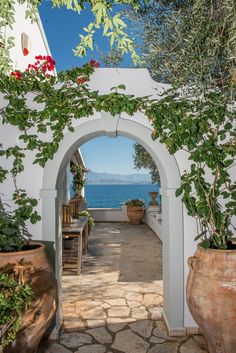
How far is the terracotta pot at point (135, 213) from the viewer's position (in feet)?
44.9

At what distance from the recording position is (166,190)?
13.3 ft

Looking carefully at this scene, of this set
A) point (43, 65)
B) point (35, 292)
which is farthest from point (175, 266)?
point (43, 65)

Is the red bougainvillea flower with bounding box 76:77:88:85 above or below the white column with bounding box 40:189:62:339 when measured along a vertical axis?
above

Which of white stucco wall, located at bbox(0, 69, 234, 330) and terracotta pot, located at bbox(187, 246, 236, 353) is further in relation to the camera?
white stucco wall, located at bbox(0, 69, 234, 330)

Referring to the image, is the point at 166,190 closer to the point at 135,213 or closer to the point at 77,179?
the point at 77,179

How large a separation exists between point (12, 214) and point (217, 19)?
329 centimetres

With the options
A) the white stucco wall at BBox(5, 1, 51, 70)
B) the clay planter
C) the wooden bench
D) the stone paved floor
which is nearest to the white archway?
the stone paved floor

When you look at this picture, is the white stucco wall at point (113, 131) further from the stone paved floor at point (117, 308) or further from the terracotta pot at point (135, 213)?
the terracotta pot at point (135, 213)

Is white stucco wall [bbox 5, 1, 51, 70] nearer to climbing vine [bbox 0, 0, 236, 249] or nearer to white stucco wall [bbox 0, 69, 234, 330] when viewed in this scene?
climbing vine [bbox 0, 0, 236, 249]

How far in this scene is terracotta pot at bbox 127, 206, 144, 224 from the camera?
13672 millimetres

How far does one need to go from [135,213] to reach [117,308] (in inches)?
350

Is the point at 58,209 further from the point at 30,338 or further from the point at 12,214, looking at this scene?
the point at 30,338

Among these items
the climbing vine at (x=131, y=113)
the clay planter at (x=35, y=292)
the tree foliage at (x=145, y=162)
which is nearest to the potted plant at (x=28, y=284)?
the clay planter at (x=35, y=292)

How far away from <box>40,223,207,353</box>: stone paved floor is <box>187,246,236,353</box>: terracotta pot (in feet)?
1.76
